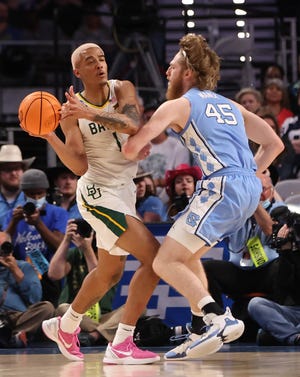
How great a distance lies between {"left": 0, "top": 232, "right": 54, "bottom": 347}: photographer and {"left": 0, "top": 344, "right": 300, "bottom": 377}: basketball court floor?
848mm

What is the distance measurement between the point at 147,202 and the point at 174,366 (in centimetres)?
352

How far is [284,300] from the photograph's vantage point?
8.55m

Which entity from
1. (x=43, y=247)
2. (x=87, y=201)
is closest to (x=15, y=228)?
(x=43, y=247)

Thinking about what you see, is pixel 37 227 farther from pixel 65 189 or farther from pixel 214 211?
pixel 214 211

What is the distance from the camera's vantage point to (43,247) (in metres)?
9.55

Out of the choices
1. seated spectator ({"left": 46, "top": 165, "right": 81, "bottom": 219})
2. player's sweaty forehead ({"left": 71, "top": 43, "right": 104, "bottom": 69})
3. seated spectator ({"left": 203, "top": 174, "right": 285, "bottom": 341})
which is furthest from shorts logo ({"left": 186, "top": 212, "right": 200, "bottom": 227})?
seated spectator ({"left": 46, "top": 165, "right": 81, "bottom": 219})

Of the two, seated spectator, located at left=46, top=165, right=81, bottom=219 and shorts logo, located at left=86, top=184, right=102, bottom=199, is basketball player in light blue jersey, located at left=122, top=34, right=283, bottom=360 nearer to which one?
shorts logo, located at left=86, top=184, right=102, bottom=199

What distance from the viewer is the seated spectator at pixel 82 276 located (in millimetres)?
8781

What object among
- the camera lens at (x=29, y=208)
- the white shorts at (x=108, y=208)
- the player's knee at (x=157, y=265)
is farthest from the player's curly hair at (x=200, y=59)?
the camera lens at (x=29, y=208)

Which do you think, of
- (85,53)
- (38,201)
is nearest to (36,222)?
(38,201)

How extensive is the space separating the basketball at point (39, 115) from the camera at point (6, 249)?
2274 millimetres

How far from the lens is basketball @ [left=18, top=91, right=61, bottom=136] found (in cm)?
681

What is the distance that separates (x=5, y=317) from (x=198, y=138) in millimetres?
2996

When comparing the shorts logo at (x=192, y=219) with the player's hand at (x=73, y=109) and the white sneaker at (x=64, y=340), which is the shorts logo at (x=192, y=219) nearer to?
the player's hand at (x=73, y=109)
